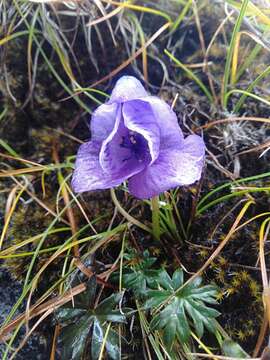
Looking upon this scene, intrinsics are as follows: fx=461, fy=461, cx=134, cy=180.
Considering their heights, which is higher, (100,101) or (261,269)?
(100,101)

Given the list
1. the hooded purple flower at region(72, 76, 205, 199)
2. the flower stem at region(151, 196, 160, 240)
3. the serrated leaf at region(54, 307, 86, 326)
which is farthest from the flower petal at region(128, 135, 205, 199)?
the serrated leaf at region(54, 307, 86, 326)

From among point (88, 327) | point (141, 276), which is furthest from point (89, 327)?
point (141, 276)

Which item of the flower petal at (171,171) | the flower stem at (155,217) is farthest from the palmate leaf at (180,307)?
the flower petal at (171,171)

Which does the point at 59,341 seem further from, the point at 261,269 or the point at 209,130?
the point at 209,130

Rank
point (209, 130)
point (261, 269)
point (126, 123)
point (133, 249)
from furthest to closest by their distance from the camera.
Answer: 1. point (209, 130)
2. point (133, 249)
3. point (261, 269)
4. point (126, 123)

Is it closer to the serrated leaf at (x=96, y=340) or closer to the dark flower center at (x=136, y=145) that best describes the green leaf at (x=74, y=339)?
the serrated leaf at (x=96, y=340)

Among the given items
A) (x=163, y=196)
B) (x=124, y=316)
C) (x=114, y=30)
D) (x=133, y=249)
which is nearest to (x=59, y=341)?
(x=124, y=316)

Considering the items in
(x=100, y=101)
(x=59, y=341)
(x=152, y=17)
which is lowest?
(x=59, y=341)
